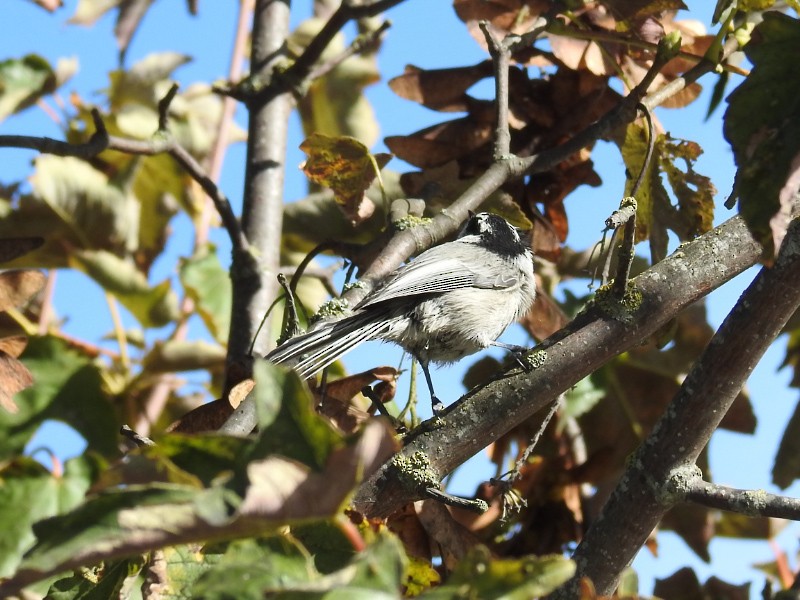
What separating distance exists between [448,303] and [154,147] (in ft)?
4.46

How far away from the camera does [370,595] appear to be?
Answer: 1089 mm

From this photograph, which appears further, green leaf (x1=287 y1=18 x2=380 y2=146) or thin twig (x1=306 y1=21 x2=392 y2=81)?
green leaf (x1=287 y1=18 x2=380 y2=146)

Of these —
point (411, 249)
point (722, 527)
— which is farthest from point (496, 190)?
point (722, 527)

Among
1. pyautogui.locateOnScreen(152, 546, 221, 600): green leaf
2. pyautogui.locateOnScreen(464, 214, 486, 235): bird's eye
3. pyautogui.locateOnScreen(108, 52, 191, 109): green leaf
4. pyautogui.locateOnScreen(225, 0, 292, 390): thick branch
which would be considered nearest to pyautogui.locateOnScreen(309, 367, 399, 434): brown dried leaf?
pyautogui.locateOnScreen(225, 0, 292, 390): thick branch

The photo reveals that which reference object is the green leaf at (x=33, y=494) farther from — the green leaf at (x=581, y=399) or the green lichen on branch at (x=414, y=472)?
the green leaf at (x=581, y=399)

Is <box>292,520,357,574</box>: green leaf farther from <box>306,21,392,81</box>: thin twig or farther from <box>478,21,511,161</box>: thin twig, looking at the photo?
<box>306,21,392,81</box>: thin twig

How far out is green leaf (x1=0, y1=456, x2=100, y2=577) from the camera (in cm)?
247

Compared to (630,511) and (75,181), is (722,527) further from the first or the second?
(75,181)

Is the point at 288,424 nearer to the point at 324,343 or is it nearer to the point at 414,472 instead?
the point at 414,472

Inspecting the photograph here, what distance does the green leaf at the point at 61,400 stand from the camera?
2711mm

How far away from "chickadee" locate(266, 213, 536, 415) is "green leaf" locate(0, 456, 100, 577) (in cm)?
86

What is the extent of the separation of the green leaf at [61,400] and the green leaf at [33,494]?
0.11 meters

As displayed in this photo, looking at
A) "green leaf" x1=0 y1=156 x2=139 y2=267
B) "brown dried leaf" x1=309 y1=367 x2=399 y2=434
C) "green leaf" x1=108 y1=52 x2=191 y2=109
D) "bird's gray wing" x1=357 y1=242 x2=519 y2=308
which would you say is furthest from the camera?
"green leaf" x1=108 y1=52 x2=191 y2=109

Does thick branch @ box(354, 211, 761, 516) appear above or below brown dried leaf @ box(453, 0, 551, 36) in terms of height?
below
